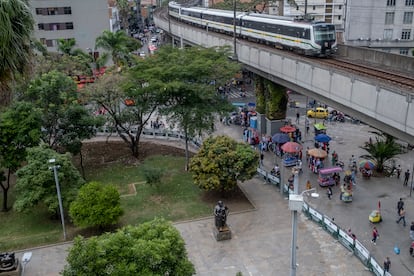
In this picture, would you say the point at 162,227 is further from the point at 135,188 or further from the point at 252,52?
the point at 252,52

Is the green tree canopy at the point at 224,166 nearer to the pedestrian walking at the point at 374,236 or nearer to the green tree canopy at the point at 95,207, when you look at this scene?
the green tree canopy at the point at 95,207

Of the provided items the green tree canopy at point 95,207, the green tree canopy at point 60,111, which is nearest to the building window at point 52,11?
the green tree canopy at point 60,111

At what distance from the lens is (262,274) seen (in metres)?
22.2

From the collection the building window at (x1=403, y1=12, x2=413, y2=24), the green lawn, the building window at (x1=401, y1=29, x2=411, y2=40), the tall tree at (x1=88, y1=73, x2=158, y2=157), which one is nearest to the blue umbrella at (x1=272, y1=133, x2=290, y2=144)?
the green lawn

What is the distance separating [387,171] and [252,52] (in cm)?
1503

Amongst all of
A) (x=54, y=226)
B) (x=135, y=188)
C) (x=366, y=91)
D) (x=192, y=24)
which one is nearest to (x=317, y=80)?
(x=366, y=91)

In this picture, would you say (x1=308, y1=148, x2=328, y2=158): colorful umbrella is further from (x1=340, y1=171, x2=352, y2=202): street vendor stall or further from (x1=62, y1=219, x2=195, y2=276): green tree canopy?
(x1=62, y1=219, x2=195, y2=276): green tree canopy

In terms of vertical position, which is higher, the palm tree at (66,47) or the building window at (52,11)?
the building window at (52,11)

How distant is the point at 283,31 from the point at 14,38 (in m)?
28.5

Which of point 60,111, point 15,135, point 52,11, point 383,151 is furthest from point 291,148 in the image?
point 52,11

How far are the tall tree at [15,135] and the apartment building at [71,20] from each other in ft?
128

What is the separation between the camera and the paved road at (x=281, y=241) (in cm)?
2284

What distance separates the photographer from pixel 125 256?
15172 millimetres

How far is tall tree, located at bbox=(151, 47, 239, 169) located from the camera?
3312 cm
